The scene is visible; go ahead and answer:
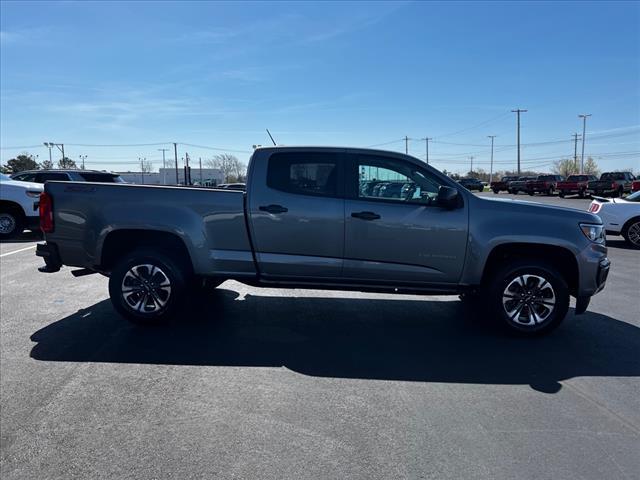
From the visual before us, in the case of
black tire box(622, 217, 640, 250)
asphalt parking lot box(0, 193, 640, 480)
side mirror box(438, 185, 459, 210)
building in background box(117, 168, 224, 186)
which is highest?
building in background box(117, 168, 224, 186)

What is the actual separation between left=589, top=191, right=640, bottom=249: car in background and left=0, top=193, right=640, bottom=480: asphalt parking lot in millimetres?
7824

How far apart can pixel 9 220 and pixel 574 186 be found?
1685 inches

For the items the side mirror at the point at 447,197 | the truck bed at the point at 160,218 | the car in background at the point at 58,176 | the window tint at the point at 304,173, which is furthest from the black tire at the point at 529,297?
the car in background at the point at 58,176

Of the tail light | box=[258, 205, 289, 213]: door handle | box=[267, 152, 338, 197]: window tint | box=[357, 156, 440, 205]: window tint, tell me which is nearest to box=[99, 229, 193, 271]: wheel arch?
the tail light

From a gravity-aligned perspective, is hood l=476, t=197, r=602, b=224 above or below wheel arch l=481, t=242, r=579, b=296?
above

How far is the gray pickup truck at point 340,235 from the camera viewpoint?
17.9 ft

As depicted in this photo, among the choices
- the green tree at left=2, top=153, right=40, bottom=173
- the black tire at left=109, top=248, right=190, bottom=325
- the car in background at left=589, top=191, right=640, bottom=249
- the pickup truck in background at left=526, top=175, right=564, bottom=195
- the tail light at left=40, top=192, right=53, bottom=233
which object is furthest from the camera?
the green tree at left=2, top=153, right=40, bottom=173

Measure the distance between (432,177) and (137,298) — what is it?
364cm

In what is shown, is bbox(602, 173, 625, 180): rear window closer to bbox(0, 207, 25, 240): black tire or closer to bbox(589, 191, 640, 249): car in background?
bbox(589, 191, 640, 249): car in background

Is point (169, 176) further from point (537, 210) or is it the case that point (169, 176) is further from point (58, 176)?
point (537, 210)

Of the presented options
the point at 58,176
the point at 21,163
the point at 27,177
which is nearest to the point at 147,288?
the point at 58,176

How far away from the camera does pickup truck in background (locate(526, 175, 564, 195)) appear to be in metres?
46.5

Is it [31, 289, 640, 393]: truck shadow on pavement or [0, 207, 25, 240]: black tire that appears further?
[0, 207, 25, 240]: black tire

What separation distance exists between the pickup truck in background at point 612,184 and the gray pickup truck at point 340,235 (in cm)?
3882
